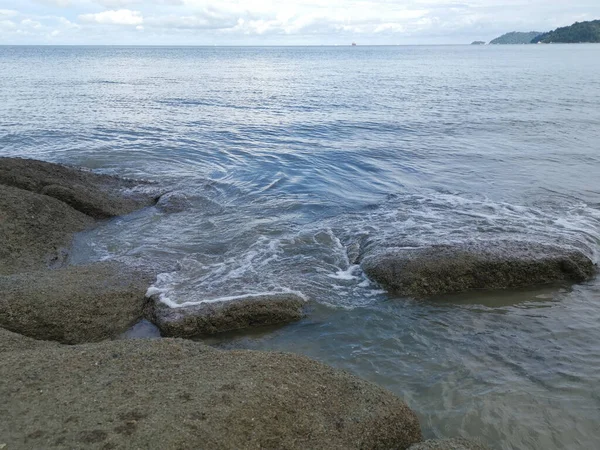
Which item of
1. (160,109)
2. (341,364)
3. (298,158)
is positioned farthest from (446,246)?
(160,109)

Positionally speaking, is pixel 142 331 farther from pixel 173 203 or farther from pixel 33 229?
pixel 173 203

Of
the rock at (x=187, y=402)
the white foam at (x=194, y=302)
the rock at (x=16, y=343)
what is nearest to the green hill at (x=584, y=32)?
the white foam at (x=194, y=302)

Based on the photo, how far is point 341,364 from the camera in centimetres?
629

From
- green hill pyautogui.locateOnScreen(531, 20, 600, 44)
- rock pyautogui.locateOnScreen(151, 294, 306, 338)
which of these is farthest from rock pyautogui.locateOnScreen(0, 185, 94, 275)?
green hill pyautogui.locateOnScreen(531, 20, 600, 44)

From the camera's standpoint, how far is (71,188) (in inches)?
428

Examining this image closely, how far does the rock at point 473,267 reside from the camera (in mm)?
8070

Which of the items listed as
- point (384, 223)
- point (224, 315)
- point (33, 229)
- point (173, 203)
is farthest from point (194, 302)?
point (173, 203)

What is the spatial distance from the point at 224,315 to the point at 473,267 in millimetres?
4027

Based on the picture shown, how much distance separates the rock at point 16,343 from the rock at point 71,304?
45 centimetres

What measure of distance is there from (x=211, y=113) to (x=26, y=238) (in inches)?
792

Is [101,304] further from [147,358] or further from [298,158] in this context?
[298,158]

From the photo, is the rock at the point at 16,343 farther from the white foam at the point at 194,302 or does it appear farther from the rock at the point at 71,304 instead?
the white foam at the point at 194,302

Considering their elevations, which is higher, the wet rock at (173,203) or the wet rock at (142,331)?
the wet rock at (142,331)

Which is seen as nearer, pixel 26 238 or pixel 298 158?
pixel 26 238
